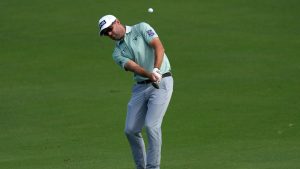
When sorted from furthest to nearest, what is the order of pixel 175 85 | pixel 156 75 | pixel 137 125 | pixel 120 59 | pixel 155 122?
pixel 175 85 → pixel 137 125 → pixel 120 59 → pixel 155 122 → pixel 156 75

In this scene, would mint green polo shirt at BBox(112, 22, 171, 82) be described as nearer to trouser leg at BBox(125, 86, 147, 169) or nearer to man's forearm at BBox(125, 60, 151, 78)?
man's forearm at BBox(125, 60, 151, 78)

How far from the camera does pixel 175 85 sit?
2195 centimetres

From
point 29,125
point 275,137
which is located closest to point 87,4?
point 29,125

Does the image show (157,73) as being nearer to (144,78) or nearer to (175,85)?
(144,78)

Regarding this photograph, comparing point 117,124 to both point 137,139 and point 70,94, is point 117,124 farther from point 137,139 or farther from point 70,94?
point 137,139

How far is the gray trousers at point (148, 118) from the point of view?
1093cm

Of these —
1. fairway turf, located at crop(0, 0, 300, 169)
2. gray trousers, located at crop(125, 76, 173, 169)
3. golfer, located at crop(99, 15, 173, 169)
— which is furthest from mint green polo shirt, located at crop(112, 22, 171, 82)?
fairway turf, located at crop(0, 0, 300, 169)

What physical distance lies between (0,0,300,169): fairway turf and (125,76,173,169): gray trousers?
144cm

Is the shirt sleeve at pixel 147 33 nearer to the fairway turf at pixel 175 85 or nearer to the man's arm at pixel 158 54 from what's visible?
the man's arm at pixel 158 54

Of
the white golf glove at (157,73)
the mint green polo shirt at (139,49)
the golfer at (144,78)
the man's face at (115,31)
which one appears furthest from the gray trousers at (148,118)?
the man's face at (115,31)

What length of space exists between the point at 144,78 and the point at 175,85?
1090 centimetres

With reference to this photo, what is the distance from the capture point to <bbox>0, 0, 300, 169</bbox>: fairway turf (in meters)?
15.1

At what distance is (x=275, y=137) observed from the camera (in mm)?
16281

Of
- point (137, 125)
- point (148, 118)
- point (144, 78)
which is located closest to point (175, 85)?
point (137, 125)
